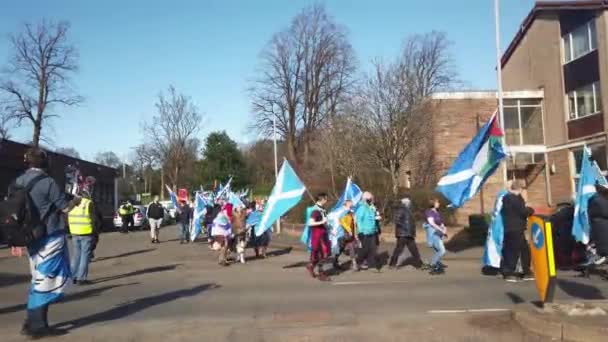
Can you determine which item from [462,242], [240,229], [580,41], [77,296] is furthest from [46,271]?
[580,41]

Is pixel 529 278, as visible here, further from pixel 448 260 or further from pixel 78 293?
pixel 78 293

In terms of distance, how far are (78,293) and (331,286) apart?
4.43m

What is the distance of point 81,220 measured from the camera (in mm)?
11523

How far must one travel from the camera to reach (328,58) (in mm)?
54594

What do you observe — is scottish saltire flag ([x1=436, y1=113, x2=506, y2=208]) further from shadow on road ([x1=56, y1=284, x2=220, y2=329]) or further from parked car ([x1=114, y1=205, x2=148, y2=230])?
parked car ([x1=114, y1=205, x2=148, y2=230])

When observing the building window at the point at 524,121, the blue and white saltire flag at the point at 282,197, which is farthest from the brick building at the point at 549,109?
the blue and white saltire flag at the point at 282,197

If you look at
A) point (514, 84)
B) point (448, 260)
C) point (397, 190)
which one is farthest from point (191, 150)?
point (448, 260)

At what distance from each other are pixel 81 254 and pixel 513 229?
26.5 feet

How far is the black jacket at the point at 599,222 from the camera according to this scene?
10.5 metres

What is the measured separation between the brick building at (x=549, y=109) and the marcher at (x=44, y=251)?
19.9 metres

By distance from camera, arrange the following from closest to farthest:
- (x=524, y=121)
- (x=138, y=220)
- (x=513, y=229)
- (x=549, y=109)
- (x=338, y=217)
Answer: (x=513, y=229)
(x=338, y=217)
(x=549, y=109)
(x=524, y=121)
(x=138, y=220)

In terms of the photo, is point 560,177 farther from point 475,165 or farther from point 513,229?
point 513,229

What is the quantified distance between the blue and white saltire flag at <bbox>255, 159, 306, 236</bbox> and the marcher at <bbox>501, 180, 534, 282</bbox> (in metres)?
4.33

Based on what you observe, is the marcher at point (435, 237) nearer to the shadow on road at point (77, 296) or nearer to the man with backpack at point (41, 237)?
the shadow on road at point (77, 296)
